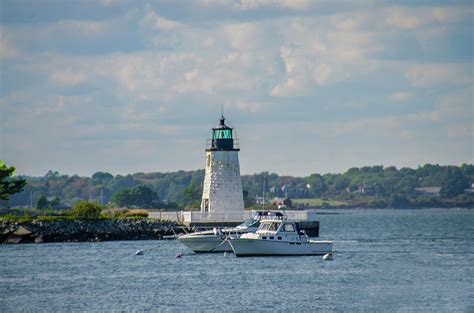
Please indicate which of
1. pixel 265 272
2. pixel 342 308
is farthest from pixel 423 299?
pixel 265 272

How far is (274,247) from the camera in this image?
76750 millimetres

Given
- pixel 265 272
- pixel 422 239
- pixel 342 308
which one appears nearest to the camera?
pixel 342 308

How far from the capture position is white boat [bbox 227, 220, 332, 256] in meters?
76.3

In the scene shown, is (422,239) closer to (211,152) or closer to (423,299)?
(211,152)

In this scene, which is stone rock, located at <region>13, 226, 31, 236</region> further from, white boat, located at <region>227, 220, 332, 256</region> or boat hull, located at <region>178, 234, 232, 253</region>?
white boat, located at <region>227, 220, 332, 256</region>

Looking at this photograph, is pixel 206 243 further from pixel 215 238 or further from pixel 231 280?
pixel 231 280

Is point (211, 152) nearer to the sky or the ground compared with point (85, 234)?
nearer to the sky

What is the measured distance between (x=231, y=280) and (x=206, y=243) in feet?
58.2

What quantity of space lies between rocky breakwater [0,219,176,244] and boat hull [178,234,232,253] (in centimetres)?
1470

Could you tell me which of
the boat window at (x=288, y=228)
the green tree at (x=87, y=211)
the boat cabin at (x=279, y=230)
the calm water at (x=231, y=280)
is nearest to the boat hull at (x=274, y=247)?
the boat cabin at (x=279, y=230)

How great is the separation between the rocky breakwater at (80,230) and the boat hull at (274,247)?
812 inches

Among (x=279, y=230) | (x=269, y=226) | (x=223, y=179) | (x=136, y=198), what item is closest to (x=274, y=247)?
(x=279, y=230)

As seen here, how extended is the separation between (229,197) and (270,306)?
1699 inches

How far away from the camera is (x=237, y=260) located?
76312 mm
